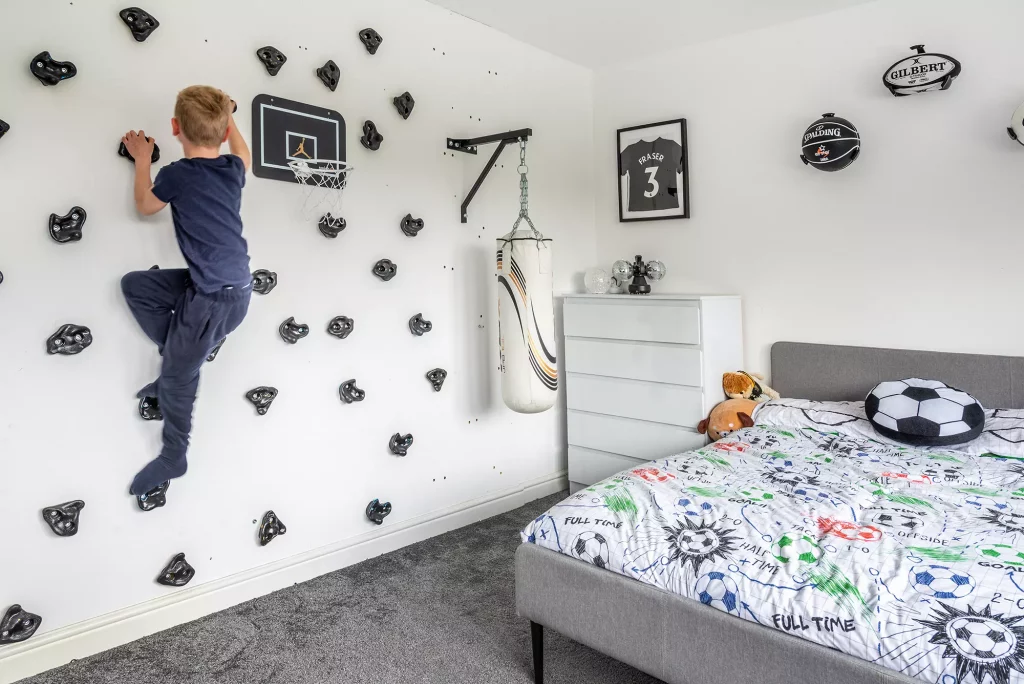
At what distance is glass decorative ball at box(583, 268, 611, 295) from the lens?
13.0 feet

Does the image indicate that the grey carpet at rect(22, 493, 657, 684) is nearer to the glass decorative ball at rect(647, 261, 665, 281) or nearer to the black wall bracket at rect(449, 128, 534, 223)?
the black wall bracket at rect(449, 128, 534, 223)

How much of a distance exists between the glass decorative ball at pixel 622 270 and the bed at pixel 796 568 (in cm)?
153

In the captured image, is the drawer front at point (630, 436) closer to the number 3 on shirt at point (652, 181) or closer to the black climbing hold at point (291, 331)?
the number 3 on shirt at point (652, 181)

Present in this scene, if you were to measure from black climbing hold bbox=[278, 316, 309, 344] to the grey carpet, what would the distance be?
3.36ft

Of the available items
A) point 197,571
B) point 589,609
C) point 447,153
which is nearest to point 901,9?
point 447,153

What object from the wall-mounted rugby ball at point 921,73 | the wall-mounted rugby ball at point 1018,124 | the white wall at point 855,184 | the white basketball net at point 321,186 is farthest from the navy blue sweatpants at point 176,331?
the wall-mounted rugby ball at point 1018,124

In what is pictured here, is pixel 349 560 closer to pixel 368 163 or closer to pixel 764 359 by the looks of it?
pixel 368 163

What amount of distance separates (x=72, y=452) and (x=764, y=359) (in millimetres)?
3202

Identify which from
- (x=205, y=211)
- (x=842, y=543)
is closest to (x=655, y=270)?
(x=842, y=543)

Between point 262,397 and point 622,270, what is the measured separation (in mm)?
2172

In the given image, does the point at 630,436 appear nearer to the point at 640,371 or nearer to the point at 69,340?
the point at 640,371

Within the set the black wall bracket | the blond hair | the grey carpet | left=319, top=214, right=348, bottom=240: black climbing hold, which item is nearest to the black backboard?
left=319, top=214, right=348, bottom=240: black climbing hold

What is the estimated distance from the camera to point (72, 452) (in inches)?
85.8

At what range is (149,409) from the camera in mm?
2334
